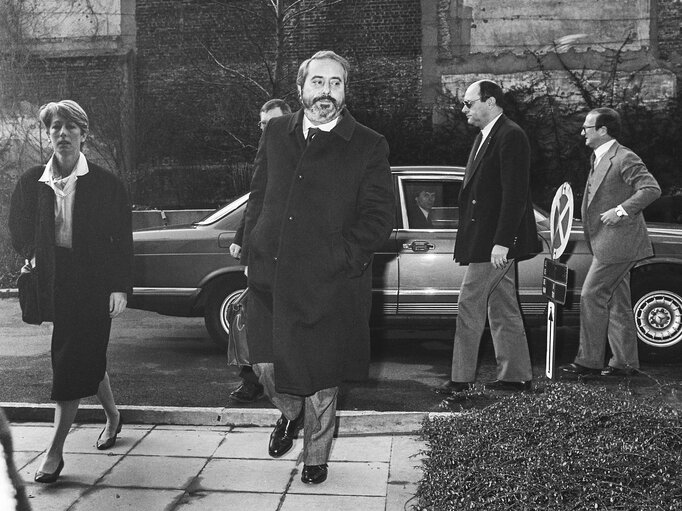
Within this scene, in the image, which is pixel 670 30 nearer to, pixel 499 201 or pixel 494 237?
pixel 499 201

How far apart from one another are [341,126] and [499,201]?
6.81 feet

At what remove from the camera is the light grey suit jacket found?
6.88 metres

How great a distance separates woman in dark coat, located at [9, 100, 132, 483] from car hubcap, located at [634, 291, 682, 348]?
495 cm

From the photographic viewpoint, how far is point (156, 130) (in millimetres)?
20141

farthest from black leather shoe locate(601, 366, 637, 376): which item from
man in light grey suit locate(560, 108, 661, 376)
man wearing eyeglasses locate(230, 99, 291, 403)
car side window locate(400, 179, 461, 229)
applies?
man wearing eyeglasses locate(230, 99, 291, 403)

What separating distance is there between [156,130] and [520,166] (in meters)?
15.1

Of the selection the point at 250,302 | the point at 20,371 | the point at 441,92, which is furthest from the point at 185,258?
the point at 441,92

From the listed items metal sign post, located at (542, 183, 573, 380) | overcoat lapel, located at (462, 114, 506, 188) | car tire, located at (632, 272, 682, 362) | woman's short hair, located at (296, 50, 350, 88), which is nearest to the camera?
woman's short hair, located at (296, 50, 350, 88)

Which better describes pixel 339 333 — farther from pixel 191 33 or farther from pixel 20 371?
pixel 191 33

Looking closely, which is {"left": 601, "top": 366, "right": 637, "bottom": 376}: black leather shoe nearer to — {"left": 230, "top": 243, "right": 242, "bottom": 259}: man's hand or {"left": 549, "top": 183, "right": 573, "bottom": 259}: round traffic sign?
{"left": 549, "top": 183, "right": 573, "bottom": 259}: round traffic sign

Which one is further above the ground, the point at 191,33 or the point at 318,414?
the point at 191,33

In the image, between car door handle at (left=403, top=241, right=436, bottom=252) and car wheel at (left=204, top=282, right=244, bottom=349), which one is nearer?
car door handle at (left=403, top=241, right=436, bottom=252)

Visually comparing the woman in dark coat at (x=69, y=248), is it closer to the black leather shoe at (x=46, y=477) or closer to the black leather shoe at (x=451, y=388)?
the black leather shoe at (x=46, y=477)

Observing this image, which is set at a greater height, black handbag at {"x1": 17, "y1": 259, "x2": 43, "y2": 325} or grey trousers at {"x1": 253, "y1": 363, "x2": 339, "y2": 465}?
black handbag at {"x1": 17, "y1": 259, "x2": 43, "y2": 325}
